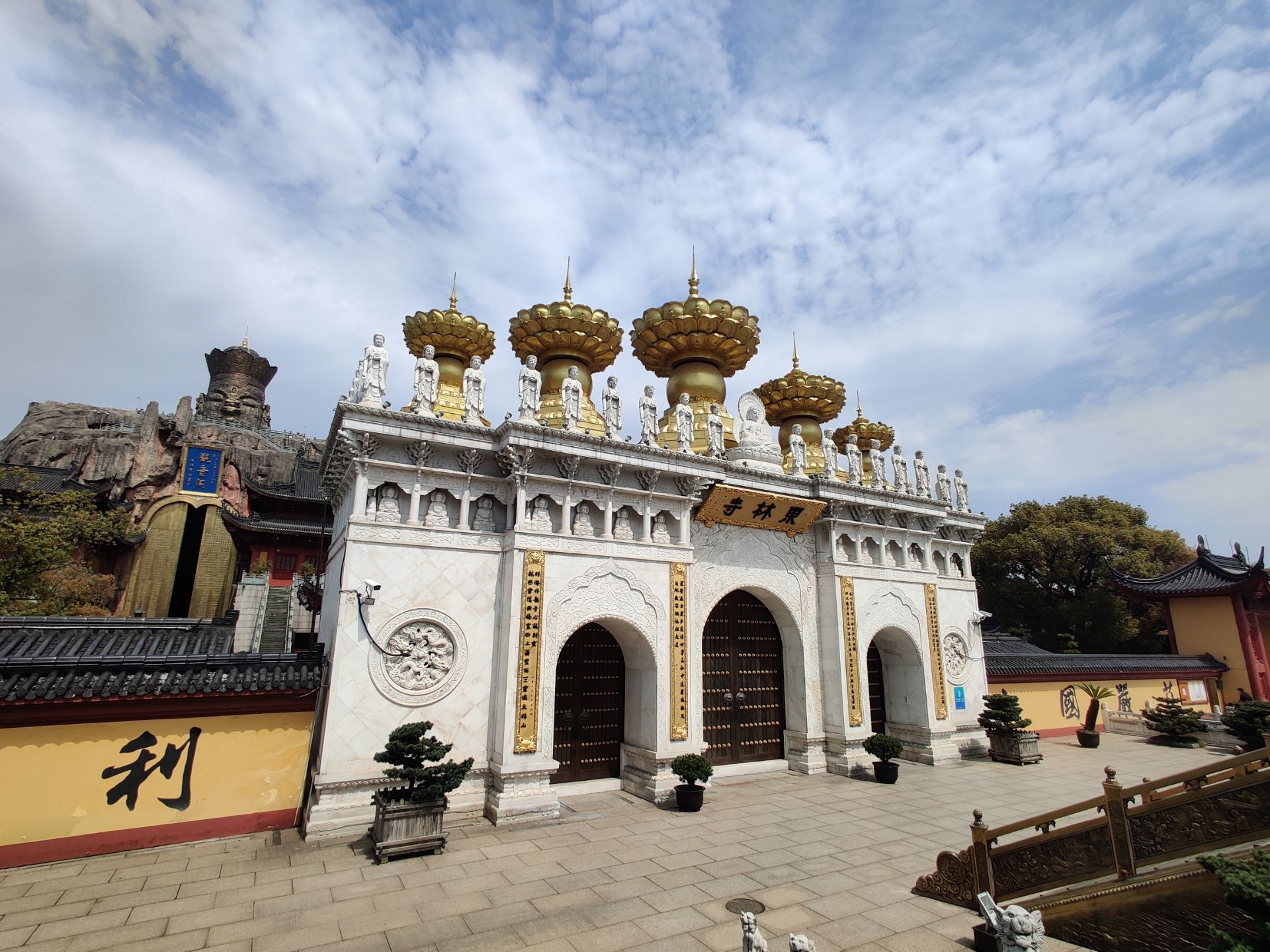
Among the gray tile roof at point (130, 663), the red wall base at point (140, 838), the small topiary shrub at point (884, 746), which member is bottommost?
the red wall base at point (140, 838)

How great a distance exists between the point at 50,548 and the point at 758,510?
1942 cm

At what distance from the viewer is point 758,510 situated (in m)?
14.8

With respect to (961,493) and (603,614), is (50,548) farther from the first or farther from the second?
(961,493)

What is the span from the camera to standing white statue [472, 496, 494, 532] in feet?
39.3

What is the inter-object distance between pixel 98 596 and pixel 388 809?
77.7 ft

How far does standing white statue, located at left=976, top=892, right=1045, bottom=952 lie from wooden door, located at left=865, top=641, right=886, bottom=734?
1208 centimetres

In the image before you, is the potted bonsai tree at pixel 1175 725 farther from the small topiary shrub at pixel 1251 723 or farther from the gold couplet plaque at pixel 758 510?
the gold couplet plaque at pixel 758 510

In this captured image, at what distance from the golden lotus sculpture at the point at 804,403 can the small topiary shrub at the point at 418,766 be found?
1447cm

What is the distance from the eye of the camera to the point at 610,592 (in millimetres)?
12477

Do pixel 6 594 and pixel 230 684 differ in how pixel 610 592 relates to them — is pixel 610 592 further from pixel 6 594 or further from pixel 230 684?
pixel 6 594

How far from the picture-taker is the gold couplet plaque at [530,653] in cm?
1087

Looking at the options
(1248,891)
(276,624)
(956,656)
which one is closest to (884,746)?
(956,656)

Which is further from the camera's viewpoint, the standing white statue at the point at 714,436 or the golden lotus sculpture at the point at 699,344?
the golden lotus sculpture at the point at 699,344

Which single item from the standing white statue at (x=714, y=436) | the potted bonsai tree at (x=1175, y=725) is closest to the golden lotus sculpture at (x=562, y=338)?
the standing white statue at (x=714, y=436)
